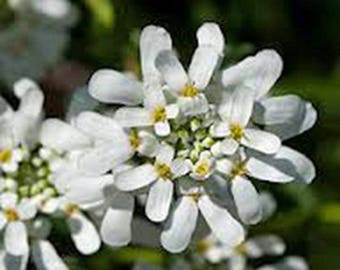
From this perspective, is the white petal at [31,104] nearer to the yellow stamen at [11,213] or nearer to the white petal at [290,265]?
the yellow stamen at [11,213]

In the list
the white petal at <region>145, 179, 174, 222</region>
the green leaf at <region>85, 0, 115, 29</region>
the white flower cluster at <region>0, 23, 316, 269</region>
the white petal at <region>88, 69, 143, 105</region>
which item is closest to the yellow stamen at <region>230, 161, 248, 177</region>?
the white flower cluster at <region>0, 23, 316, 269</region>

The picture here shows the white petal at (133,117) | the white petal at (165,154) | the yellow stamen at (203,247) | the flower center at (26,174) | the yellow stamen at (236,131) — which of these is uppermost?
the white petal at (133,117)

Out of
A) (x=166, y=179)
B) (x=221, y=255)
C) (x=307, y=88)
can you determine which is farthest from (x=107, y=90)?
(x=307, y=88)

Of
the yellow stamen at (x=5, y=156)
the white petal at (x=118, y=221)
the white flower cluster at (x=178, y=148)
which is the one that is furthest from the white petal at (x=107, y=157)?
the yellow stamen at (x=5, y=156)

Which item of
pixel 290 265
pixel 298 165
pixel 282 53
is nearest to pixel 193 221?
pixel 298 165

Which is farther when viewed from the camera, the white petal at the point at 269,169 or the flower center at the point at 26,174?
the flower center at the point at 26,174

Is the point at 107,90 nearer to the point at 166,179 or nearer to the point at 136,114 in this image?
the point at 136,114

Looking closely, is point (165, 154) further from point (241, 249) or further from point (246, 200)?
point (241, 249)

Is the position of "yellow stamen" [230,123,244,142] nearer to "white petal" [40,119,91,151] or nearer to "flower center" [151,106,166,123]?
"flower center" [151,106,166,123]
